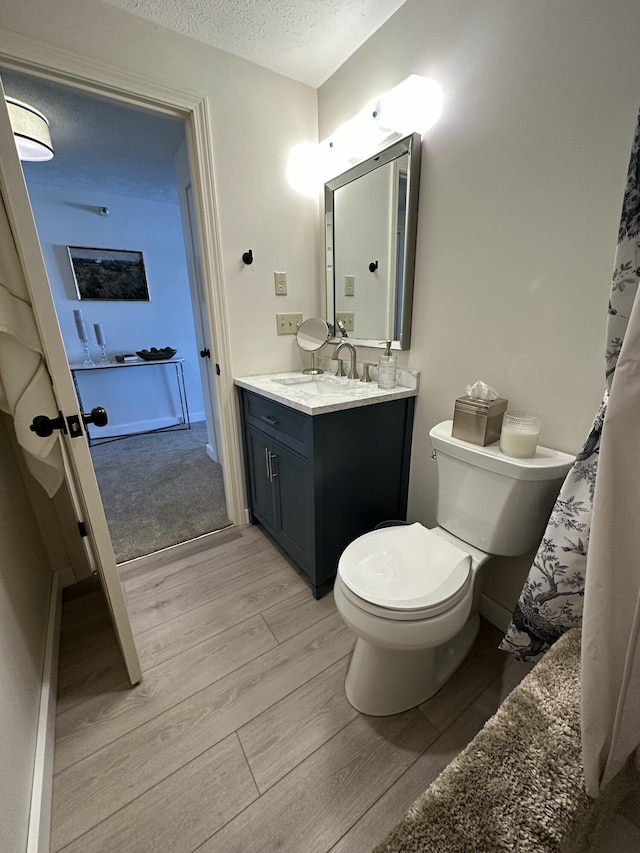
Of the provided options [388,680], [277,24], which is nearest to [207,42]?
[277,24]

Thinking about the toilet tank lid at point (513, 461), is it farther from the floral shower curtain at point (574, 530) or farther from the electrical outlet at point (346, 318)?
the electrical outlet at point (346, 318)

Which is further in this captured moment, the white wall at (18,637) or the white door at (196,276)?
the white door at (196,276)

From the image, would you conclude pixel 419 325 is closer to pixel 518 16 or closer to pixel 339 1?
pixel 518 16

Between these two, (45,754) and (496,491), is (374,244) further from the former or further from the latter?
(45,754)

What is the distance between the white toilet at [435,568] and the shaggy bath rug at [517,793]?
0.90ft

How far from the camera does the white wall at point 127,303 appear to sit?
2.97 meters

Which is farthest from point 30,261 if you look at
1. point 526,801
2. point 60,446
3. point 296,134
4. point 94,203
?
point 94,203

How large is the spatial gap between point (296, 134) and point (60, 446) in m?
1.77

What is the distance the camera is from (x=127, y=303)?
11.1 ft

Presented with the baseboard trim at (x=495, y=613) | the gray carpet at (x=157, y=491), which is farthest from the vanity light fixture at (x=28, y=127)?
the baseboard trim at (x=495, y=613)

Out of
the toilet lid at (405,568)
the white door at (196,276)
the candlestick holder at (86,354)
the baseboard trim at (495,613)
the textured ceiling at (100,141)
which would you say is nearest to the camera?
the toilet lid at (405,568)

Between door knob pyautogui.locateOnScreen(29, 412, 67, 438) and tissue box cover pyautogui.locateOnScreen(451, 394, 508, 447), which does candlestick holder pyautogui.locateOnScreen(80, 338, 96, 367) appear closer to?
door knob pyautogui.locateOnScreen(29, 412, 67, 438)

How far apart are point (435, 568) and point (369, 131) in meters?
1.70

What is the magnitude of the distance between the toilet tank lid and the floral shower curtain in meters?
0.08
